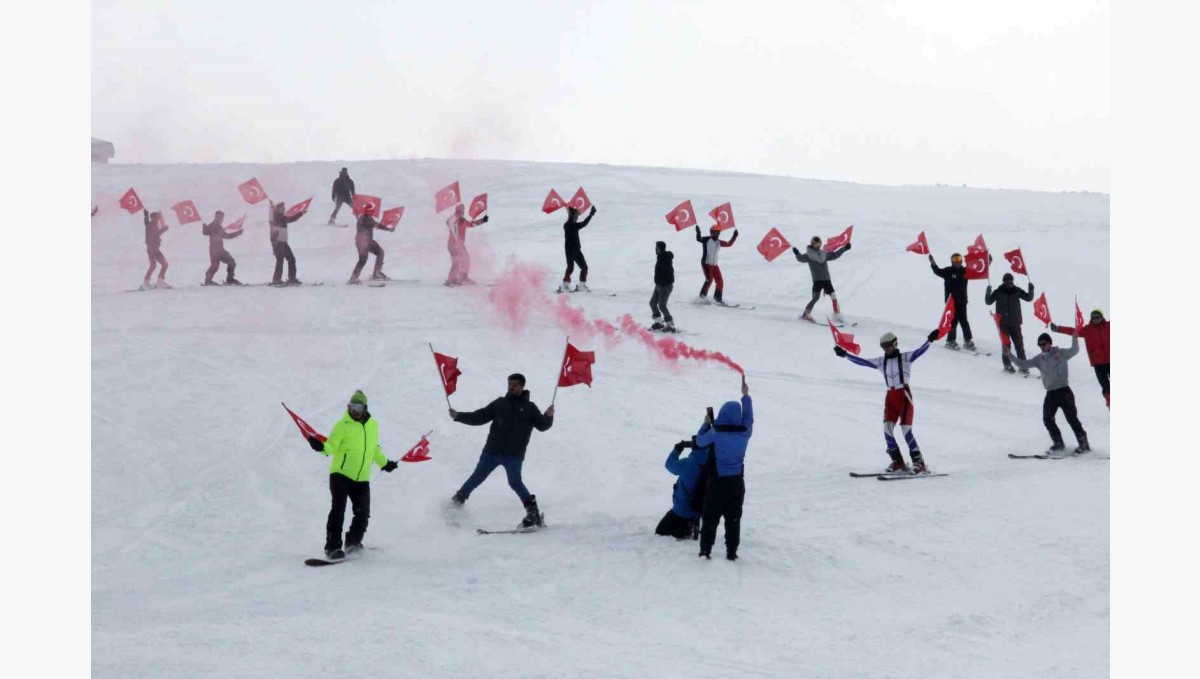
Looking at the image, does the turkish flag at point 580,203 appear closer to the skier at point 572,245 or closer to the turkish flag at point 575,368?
the skier at point 572,245

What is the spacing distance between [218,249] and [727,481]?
14925 mm

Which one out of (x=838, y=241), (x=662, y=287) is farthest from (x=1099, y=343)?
(x=662, y=287)

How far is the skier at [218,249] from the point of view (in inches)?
846

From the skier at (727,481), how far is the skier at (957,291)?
32.2 ft

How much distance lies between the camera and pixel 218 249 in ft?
71.3

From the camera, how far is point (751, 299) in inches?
846

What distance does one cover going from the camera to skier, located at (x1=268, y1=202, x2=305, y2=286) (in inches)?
832

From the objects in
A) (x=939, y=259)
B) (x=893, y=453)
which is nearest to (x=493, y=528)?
(x=893, y=453)

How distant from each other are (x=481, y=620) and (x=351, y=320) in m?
11.4

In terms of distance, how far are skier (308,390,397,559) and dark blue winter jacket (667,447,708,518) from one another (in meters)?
2.50

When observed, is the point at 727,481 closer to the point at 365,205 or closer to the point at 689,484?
the point at 689,484

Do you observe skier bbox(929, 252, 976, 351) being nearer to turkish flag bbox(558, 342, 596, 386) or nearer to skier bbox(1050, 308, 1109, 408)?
skier bbox(1050, 308, 1109, 408)

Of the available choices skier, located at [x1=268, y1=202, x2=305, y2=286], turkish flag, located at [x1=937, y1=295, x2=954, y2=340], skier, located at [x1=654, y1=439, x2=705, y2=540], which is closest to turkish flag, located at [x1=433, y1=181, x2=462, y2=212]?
skier, located at [x1=268, y1=202, x2=305, y2=286]

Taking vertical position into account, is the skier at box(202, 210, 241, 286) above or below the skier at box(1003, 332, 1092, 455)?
above
